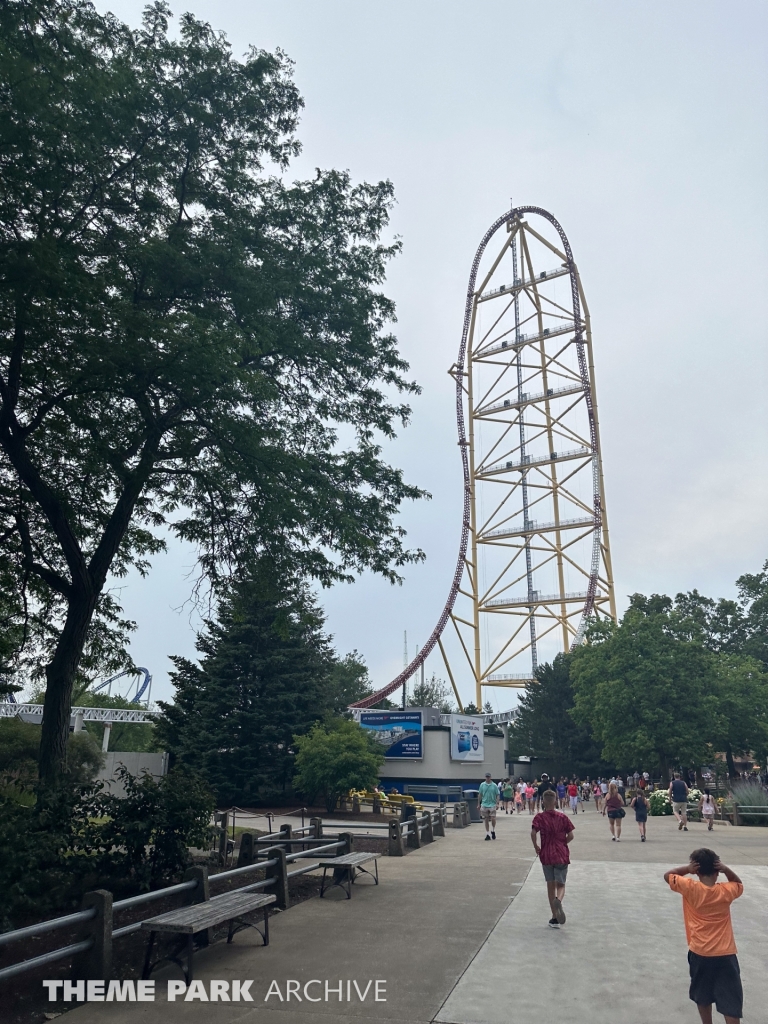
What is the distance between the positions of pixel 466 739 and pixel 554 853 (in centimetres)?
3149

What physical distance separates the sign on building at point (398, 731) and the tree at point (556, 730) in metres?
14.3

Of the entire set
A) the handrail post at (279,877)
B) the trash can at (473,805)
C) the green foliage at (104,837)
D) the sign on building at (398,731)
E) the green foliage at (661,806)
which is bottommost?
the trash can at (473,805)

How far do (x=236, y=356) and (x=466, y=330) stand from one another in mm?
59590

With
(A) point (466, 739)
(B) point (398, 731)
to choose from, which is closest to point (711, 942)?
(B) point (398, 731)

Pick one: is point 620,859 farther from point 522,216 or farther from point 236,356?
point 522,216

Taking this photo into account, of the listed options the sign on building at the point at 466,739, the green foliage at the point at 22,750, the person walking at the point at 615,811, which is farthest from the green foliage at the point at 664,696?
the green foliage at the point at 22,750

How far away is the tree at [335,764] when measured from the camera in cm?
2677

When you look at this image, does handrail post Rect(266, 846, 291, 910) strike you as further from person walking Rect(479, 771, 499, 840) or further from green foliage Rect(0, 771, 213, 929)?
person walking Rect(479, 771, 499, 840)

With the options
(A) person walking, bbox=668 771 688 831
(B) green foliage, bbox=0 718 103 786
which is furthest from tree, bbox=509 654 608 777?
(B) green foliage, bbox=0 718 103 786

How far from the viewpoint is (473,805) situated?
3023 cm

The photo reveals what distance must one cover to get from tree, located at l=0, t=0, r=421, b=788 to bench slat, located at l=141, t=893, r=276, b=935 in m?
4.01

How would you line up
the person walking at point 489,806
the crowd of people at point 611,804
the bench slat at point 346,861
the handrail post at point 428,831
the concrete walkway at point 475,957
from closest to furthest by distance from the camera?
the concrete walkway at point 475,957, the bench slat at point 346,861, the crowd of people at point 611,804, the handrail post at point 428,831, the person walking at point 489,806

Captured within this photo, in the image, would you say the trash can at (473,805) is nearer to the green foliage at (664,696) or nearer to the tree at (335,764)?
the tree at (335,764)

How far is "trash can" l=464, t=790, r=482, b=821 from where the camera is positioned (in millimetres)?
27227
